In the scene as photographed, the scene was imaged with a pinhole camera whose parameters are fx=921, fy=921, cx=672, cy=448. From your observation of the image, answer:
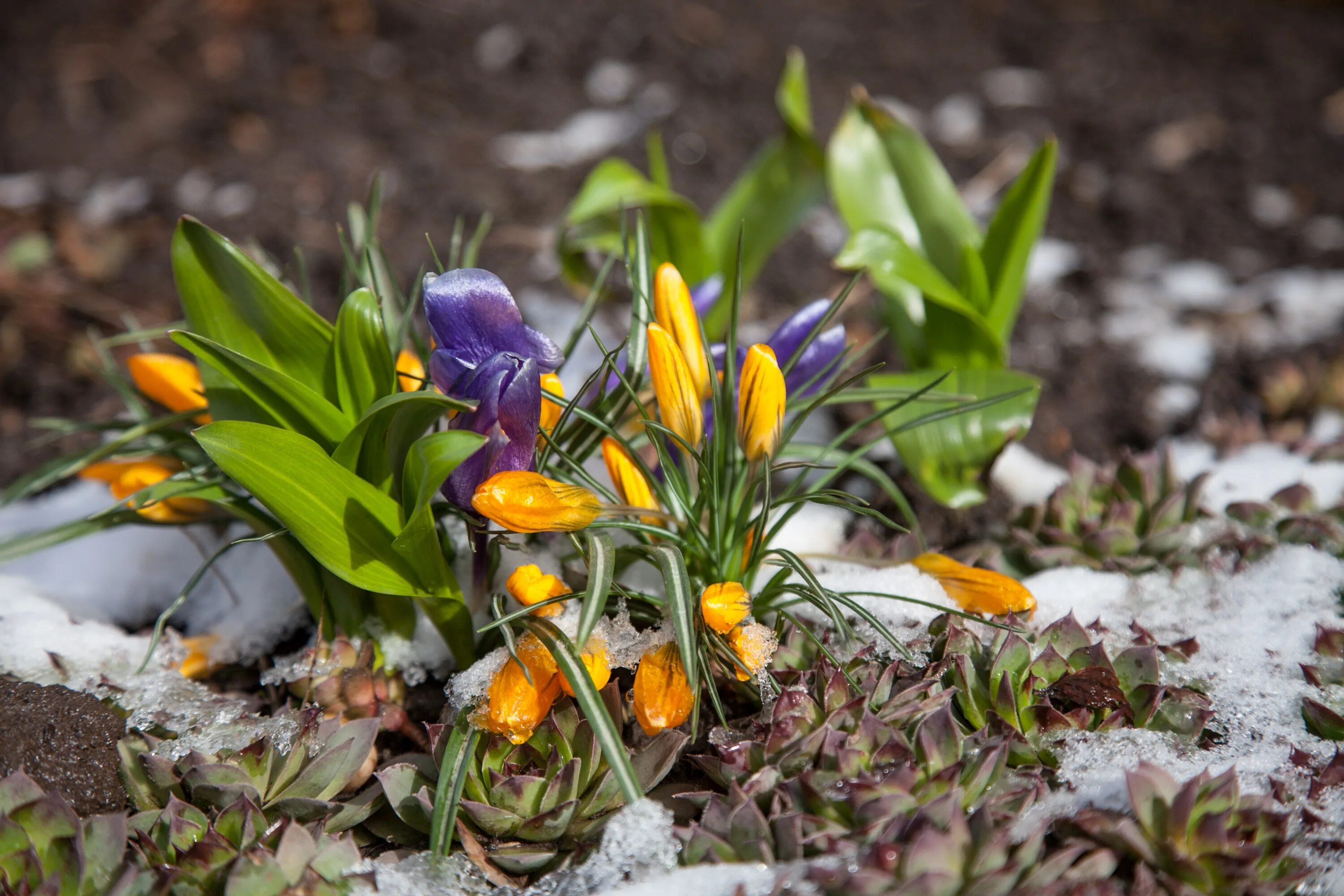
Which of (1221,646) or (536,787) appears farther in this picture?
(1221,646)

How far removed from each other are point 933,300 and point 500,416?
837 millimetres

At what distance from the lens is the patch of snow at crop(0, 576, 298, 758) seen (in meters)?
1.21

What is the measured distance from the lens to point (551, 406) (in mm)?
1196

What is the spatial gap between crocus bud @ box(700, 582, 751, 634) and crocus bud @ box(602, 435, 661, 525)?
6.2 inches

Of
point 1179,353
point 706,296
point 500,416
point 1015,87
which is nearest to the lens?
point 500,416

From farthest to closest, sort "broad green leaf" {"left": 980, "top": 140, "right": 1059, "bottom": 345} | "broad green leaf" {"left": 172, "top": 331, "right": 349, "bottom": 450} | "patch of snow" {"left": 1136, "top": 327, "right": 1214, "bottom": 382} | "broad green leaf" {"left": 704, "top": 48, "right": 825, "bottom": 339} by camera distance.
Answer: "patch of snow" {"left": 1136, "top": 327, "right": 1214, "bottom": 382} → "broad green leaf" {"left": 704, "top": 48, "right": 825, "bottom": 339} → "broad green leaf" {"left": 980, "top": 140, "right": 1059, "bottom": 345} → "broad green leaf" {"left": 172, "top": 331, "right": 349, "bottom": 450}

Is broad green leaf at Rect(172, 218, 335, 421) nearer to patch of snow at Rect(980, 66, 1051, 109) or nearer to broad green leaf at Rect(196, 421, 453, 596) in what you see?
broad green leaf at Rect(196, 421, 453, 596)

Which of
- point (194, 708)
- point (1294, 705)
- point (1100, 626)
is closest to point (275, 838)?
point (194, 708)

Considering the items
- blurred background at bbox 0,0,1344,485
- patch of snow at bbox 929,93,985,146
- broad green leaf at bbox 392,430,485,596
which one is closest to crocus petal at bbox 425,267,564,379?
broad green leaf at bbox 392,430,485,596

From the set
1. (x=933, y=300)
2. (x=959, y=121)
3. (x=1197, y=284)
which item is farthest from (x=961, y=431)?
(x=959, y=121)

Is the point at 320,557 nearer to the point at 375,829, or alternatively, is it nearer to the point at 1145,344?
the point at 375,829

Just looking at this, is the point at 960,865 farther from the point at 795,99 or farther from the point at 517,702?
the point at 795,99

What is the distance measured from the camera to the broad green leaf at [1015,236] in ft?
5.17

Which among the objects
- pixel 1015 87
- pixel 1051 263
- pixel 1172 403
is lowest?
pixel 1172 403
